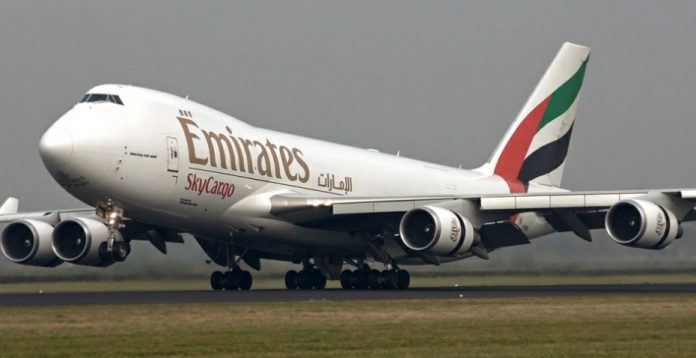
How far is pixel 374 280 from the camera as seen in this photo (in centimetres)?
3825

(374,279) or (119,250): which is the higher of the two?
(119,250)

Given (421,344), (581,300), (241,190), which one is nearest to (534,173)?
(241,190)

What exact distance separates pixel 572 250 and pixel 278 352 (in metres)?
27.1

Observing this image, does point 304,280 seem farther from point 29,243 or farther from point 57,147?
point 57,147

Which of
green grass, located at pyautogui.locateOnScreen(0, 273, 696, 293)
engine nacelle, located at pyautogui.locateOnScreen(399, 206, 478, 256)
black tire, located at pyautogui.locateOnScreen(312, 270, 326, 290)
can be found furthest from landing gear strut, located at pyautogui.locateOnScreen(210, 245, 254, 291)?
engine nacelle, located at pyautogui.locateOnScreen(399, 206, 478, 256)

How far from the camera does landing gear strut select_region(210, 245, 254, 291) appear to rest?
38125 millimetres

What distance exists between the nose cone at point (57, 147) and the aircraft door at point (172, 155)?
2.78 metres

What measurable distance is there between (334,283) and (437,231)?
11797mm

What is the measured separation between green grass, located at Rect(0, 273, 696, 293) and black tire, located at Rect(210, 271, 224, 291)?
0.73m

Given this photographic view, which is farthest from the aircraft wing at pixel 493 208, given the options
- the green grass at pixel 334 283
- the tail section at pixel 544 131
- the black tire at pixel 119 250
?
the tail section at pixel 544 131

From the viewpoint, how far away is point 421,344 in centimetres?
1823

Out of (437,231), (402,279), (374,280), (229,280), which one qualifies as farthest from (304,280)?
(437,231)

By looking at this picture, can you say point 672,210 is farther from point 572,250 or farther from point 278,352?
point 278,352

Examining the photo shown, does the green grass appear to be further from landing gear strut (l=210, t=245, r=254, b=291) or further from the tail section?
the tail section
